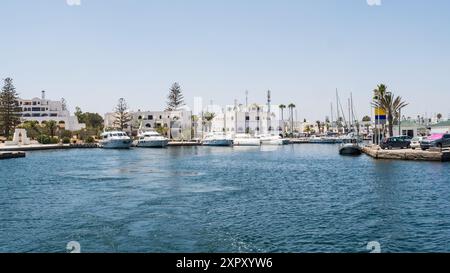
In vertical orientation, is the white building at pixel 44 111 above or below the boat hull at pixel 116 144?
above

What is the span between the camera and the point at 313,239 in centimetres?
1664

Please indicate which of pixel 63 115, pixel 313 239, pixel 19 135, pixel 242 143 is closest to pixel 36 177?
pixel 313 239

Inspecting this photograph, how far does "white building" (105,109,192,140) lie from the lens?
149750 mm

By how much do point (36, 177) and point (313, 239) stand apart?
36266mm

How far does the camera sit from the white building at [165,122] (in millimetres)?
149750

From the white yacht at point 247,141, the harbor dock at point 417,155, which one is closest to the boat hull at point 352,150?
the harbor dock at point 417,155

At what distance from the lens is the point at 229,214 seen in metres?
22.6

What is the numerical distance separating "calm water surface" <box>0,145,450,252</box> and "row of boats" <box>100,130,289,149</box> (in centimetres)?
7401

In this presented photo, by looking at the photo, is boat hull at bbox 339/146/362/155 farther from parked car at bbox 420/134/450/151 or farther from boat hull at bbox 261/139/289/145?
boat hull at bbox 261/139/289/145

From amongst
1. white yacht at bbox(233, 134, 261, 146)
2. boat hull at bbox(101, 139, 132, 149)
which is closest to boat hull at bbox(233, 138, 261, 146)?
white yacht at bbox(233, 134, 261, 146)

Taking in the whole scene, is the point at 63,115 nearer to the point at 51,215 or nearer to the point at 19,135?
the point at 19,135

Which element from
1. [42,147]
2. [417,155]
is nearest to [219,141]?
[42,147]

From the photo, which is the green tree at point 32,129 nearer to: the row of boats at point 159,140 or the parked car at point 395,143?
the row of boats at point 159,140

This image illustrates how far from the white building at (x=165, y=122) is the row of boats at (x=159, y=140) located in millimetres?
13289
